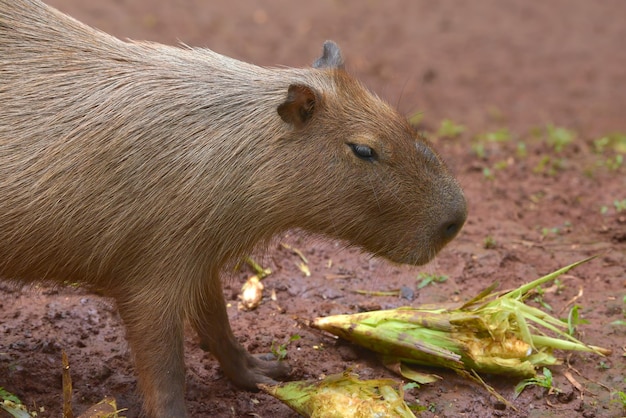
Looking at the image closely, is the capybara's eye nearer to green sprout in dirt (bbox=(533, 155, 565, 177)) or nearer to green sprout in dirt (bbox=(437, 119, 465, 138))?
green sprout in dirt (bbox=(533, 155, 565, 177))

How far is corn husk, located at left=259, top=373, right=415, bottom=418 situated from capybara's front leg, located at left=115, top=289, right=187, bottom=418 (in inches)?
18.9

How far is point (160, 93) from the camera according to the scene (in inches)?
150

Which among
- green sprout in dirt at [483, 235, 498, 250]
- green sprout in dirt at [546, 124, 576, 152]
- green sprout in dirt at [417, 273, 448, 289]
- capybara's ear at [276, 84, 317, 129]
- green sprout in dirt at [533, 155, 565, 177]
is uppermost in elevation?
capybara's ear at [276, 84, 317, 129]

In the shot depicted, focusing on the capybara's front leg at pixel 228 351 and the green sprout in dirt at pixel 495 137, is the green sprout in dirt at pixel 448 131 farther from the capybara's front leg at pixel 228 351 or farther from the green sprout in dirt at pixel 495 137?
the capybara's front leg at pixel 228 351

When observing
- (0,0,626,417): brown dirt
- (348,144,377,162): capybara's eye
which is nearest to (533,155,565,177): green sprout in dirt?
(0,0,626,417): brown dirt

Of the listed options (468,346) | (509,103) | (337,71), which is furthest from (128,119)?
(509,103)

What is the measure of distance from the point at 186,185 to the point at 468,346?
1.60 meters

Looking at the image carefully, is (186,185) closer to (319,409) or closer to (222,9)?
(319,409)

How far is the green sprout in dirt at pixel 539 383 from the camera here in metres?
4.26

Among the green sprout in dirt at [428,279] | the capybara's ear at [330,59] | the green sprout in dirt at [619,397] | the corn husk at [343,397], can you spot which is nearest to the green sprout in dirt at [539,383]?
the green sprout in dirt at [619,397]

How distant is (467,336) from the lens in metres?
4.40

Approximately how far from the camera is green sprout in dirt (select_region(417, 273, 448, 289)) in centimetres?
521

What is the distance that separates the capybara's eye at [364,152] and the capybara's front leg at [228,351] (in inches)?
37.8

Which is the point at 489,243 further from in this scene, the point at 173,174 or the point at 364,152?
the point at 173,174
